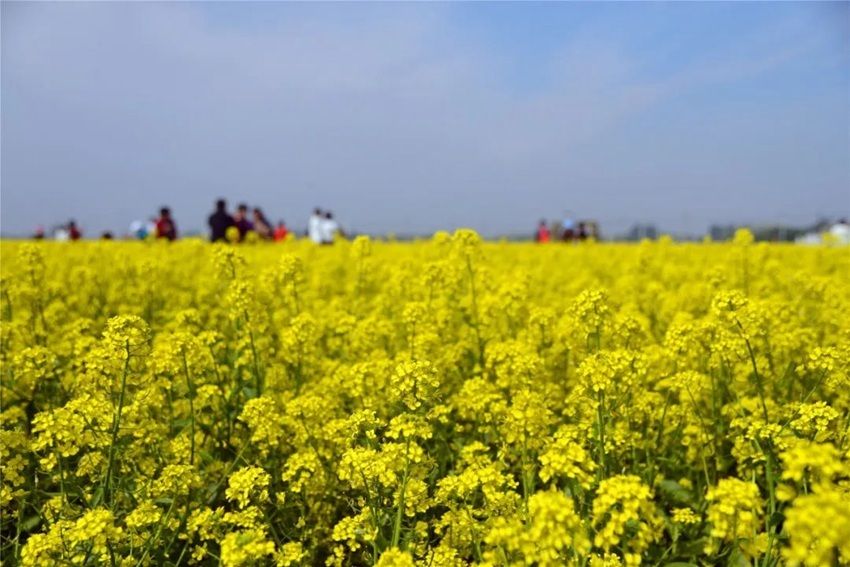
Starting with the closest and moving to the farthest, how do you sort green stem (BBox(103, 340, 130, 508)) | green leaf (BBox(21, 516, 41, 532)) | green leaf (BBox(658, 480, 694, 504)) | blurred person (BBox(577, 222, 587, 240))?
green stem (BBox(103, 340, 130, 508)), green leaf (BBox(21, 516, 41, 532)), green leaf (BBox(658, 480, 694, 504)), blurred person (BBox(577, 222, 587, 240))

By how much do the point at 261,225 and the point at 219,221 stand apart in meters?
4.02

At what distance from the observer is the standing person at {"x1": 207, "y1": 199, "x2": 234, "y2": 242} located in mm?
13500

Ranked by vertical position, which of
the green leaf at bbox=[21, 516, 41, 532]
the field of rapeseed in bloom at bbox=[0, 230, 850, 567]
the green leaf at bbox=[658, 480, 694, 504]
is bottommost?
the green leaf at bbox=[658, 480, 694, 504]

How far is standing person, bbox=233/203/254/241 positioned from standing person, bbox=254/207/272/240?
4.63 ft

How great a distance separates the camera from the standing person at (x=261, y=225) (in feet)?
56.4

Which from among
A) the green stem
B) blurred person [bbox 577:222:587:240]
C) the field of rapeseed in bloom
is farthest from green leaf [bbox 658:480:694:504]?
blurred person [bbox 577:222:587:240]

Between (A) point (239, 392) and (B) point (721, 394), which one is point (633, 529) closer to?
(B) point (721, 394)

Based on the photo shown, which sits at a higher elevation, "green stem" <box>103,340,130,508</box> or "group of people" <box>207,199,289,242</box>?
"group of people" <box>207,199,289,242</box>

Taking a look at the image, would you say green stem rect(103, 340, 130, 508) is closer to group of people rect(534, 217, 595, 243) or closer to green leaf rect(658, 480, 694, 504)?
green leaf rect(658, 480, 694, 504)

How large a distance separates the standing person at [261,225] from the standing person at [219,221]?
3.18 meters

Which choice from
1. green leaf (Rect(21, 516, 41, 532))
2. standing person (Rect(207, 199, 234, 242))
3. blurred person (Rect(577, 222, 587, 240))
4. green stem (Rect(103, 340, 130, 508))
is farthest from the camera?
blurred person (Rect(577, 222, 587, 240))

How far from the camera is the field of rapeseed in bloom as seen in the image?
1991mm

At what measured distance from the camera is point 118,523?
2.63m

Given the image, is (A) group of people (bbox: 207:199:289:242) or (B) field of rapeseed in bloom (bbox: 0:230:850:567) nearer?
(B) field of rapeseed in bloom (bbox: 0:230:850:567)
